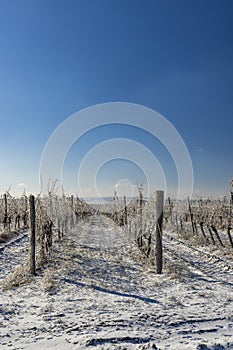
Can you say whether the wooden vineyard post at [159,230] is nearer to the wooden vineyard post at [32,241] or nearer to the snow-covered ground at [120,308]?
the snow-covered ground at [120,308]

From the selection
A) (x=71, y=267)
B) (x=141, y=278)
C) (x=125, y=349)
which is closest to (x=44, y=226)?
(x=71, y=267)

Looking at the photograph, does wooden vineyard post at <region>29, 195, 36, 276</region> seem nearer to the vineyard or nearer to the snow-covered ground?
the vineyard

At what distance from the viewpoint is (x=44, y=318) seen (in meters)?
3.88

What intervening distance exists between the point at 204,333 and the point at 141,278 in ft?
8.93

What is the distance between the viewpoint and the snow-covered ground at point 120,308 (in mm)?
3254

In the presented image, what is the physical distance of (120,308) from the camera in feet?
14.0

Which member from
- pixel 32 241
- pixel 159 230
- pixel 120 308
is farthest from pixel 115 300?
pixel 32 241

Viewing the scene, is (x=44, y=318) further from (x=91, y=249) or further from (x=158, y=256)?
(x=91, y=249)

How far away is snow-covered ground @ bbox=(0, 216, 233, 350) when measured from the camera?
10.7 feet

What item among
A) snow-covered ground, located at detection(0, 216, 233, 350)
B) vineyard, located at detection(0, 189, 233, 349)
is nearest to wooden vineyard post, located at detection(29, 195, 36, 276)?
vineyard, located at detection(0, 189, 233, 349)

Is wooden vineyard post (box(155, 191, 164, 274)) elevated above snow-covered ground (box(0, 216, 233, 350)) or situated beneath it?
elevated above

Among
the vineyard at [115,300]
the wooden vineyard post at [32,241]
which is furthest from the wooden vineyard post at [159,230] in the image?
the wooden vineyard post at [32,241]

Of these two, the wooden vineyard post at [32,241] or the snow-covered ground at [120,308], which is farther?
the wooden vineyard post at [32,241]

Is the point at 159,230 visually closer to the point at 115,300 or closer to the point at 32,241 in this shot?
the point at 115,300
